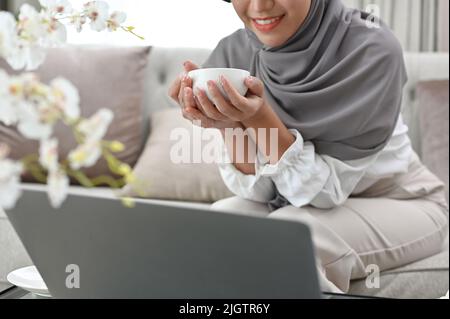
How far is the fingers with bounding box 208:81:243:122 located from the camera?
36.6 inches

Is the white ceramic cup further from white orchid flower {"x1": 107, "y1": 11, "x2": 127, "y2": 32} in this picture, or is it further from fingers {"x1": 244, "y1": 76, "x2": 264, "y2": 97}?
white orchid flower {"x1": 107, "y1": 11, "x2": 127, "y2": 32}

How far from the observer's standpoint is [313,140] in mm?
1354

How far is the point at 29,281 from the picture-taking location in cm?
86

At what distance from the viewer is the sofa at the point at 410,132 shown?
4.39 ft

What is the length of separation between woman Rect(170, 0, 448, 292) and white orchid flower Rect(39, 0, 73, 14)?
0.57 metres

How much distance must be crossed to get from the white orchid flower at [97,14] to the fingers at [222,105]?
12.1 inches

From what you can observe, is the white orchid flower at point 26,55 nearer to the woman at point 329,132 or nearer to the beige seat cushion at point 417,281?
the woman at point 329,132

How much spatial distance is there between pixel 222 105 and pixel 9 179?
615 mm

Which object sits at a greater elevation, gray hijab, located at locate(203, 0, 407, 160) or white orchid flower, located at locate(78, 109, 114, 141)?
white orchid flower, located at locate(78, 109, 114, 141)

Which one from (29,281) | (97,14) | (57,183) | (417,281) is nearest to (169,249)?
(57,183)

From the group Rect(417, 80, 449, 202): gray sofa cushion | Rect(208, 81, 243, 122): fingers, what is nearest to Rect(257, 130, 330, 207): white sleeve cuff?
Rect(208, 81, 243, 122): fingers

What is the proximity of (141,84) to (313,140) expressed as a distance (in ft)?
3.14

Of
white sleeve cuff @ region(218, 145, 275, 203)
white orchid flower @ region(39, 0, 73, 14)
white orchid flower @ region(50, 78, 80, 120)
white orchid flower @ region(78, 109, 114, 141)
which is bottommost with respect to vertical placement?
white sleeve cuff @ region(218, 145, 275, 203)
